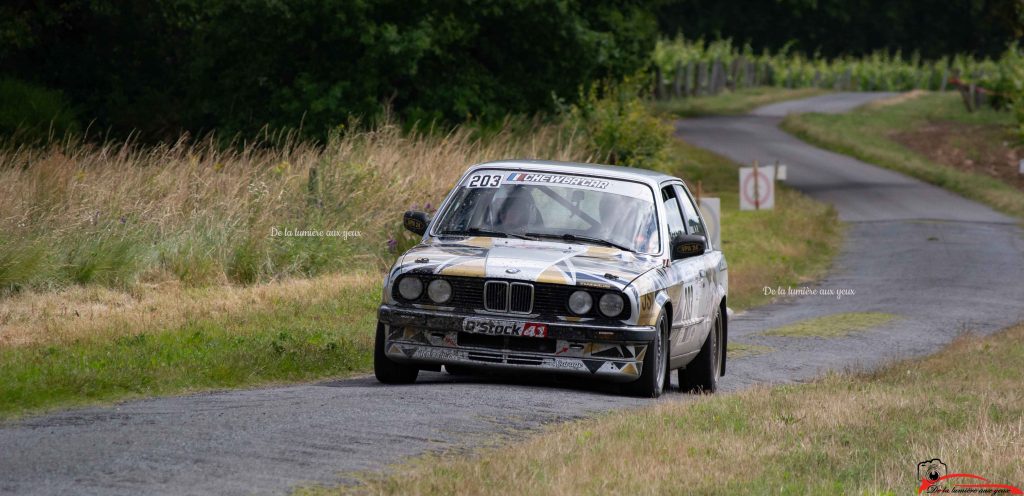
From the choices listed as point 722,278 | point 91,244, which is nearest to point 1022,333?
point 722,278

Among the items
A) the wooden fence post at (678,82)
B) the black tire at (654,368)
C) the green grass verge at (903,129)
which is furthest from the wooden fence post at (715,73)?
the black tire at (654,368)

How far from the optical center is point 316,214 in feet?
67.6

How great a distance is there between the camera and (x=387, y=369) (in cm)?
1167

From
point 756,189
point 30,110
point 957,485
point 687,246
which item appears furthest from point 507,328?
point 30,110

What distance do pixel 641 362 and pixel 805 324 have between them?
941 cm

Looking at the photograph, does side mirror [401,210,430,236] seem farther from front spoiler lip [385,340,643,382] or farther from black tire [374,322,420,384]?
front spoiler lip [385,340,643,382]

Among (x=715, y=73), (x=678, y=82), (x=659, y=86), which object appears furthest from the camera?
(x=715, y=73)

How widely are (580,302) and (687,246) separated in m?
1.34

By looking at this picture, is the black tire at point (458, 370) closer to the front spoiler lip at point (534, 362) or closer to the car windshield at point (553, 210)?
the front spoiler lip at point (534, 362)

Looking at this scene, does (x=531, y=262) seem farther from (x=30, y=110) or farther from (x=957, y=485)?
(x=30, y=110)

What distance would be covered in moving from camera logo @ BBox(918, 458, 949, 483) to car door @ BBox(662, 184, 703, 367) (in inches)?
150

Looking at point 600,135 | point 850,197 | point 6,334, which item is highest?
point 6,334

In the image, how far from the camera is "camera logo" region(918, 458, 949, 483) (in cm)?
768

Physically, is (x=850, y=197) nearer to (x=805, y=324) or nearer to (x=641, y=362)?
(x=805, y=324)
